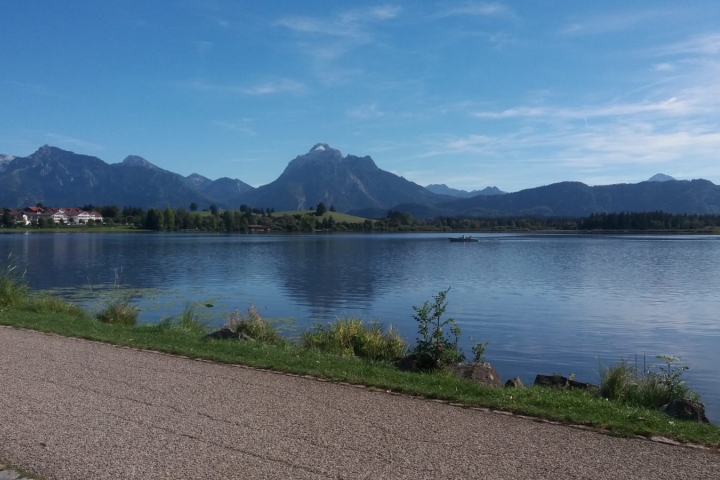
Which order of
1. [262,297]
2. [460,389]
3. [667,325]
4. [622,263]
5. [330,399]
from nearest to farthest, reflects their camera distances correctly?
[330,399] < [460,389] < [667,325] < [262,297] < [622,263]

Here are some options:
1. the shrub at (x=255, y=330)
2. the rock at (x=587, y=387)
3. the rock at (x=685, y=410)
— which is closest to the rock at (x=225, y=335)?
the shrub at (x=255, y=330)

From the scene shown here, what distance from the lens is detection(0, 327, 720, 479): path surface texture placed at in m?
6.37

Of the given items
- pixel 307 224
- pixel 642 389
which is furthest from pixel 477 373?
pixel 307 224

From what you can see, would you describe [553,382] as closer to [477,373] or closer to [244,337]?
[477,373]

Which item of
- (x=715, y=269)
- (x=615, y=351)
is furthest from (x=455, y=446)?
(x=715, y=269)

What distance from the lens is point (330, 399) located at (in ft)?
30.2

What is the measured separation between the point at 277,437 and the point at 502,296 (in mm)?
27652

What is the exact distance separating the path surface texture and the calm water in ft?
24.2

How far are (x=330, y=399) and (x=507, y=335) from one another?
14.4 m

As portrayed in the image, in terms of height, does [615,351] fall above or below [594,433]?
below

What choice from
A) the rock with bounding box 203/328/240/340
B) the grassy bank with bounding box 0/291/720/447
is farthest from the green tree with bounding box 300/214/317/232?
the rock with bounding box 203/328/240/340

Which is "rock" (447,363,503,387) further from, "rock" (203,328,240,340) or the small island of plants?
"rock" (203,328,240,340)

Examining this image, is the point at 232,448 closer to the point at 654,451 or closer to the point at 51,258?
the point at 654,451

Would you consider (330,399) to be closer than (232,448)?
No
